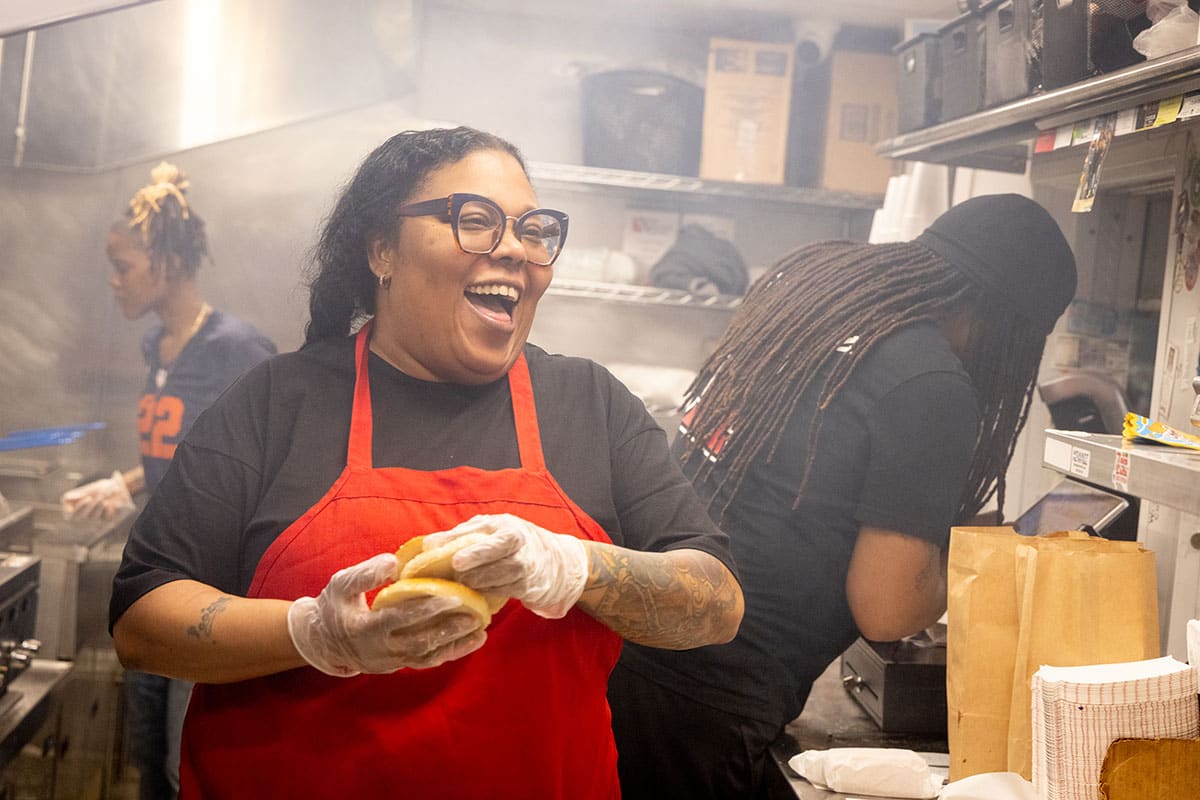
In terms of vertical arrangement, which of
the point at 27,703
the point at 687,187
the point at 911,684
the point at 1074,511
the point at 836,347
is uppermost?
the point at 687,187

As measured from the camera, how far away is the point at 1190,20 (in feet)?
5.03

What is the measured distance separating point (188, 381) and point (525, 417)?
1.19 metres

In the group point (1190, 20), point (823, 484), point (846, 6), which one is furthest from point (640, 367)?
point (1190, 20)

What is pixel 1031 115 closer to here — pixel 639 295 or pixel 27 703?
pixel 639 295

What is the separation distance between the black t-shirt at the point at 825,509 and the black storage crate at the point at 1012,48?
0.50 m

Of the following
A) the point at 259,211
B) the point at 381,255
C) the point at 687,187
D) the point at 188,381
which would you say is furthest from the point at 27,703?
the point at 687,187

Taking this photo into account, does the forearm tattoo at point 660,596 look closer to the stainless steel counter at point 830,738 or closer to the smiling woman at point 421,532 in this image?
the smiling woman at point 421,532

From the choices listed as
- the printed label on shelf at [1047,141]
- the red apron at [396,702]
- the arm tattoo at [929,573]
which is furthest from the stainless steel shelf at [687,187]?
the red apron at [396,702]

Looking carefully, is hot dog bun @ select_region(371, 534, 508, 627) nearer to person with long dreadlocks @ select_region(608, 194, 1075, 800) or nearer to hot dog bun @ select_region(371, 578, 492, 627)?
hot dog bun @ select_region(371, 578, 492, 627)

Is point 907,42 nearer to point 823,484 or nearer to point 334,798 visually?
point 823,484

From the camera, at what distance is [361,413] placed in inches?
56.9

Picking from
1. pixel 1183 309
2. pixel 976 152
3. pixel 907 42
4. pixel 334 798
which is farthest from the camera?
pixel 907 42

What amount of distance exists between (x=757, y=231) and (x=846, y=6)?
616 mm

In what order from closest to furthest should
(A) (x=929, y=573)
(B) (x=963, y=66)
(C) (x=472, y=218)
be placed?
(C) (x=472, y=218) → (A) (x=929, y=573) → (B) (x=963, y=66)
